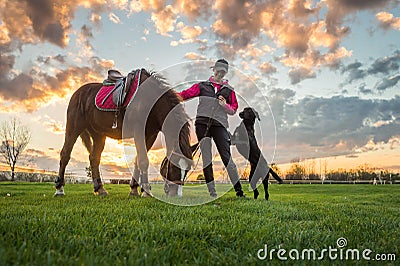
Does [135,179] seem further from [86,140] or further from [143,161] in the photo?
[86,140]

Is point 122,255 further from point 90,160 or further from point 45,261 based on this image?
point 90,160

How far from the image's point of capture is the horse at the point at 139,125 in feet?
21.9

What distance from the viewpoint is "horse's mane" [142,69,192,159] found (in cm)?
647

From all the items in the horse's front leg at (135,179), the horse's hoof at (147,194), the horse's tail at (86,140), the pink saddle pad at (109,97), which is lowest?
the horse's hoof at (147,194)

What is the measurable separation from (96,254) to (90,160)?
7.06m

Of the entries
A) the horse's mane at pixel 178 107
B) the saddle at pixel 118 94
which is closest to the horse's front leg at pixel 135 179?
the saddle at pixel 118 94

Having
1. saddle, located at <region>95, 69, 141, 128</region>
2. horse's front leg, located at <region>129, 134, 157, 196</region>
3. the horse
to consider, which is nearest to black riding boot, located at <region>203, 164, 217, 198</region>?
the horse

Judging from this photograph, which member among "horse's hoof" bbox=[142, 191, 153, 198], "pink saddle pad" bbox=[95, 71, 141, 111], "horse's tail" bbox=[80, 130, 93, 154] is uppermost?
"pink saddle pad" bbox=[95, 71, 141, 111]

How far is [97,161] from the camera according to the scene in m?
8.85

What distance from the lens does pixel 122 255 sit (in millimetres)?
2217

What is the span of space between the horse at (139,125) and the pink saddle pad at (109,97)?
104 millimetres

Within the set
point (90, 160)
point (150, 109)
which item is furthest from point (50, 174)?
point (150, 109)

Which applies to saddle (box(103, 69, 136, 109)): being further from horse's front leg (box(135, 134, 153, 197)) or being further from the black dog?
the black dog

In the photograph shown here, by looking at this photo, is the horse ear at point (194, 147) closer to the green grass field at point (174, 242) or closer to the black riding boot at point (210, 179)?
the black riding boot at point (210, 179)
